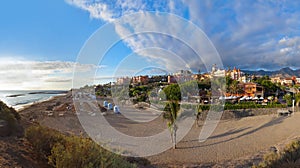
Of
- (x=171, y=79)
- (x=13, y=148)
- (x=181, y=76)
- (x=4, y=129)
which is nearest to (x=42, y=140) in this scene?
(x=13, y=148)

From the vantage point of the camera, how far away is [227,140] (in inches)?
502

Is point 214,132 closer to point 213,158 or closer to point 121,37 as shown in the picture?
point 213,158

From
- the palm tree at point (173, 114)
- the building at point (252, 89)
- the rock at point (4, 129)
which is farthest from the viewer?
the building at point (252, 89)

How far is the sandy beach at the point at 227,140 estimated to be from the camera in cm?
888

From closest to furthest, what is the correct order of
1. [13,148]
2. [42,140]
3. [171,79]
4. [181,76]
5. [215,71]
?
1. [13,148]
2. [42,140]
3. [181,76]
4. [215,71]
5. [171,79]

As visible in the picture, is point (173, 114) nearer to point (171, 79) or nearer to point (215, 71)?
point (171, 79)

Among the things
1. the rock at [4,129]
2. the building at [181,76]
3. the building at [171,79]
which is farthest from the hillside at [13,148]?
the building at [171,79]

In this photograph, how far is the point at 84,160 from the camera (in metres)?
4.13

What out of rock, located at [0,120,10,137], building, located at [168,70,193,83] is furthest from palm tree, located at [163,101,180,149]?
rock, located at [0,120,10,137]

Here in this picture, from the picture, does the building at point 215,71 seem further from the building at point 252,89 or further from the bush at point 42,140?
the building at point 252,89

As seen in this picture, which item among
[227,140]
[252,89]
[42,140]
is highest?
[252,89]

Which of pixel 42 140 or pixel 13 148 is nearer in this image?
pixel 13 148

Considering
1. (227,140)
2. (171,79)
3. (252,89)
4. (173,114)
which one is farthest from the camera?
(252,89)

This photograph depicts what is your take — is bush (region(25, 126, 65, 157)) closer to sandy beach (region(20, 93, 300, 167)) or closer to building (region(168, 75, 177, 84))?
sandy beach (region(20, 93, 300, 167))
